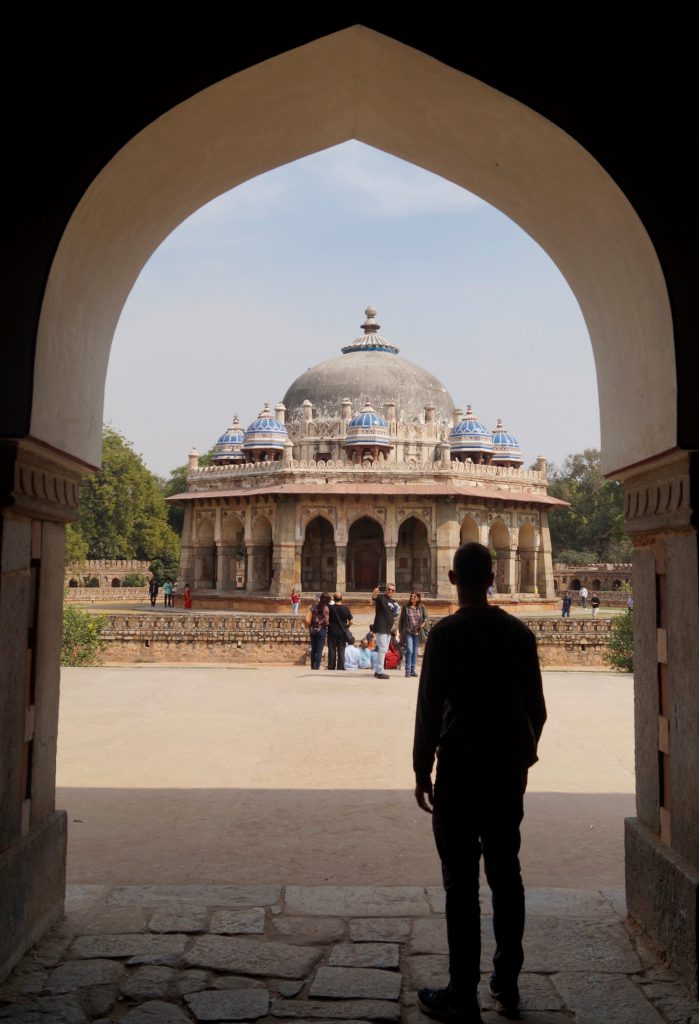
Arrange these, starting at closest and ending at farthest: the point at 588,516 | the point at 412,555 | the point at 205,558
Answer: the point at 412,555
the point at 205,558
the point at 588,516

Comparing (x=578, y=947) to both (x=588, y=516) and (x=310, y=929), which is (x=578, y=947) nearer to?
(x=310, y=929)

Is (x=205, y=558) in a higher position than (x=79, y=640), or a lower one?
higher

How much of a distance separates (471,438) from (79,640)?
22.9m

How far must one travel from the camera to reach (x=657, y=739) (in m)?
3.80

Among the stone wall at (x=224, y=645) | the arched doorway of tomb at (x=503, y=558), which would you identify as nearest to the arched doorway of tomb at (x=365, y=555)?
the arched doorway of tomb at (x=503, y=558)

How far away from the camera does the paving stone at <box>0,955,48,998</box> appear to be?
3180mm

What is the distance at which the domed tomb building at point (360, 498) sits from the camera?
101ft

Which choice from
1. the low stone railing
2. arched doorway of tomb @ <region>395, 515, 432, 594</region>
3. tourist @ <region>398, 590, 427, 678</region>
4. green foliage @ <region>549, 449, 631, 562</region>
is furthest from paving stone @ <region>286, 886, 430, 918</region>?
green foliage @ <region>549, 449, 631, 562</region>

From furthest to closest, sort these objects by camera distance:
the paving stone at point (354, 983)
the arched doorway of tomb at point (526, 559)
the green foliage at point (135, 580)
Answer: the green foliage at point (135, 580) → the arched doorway of tomb at point (526, 559) → the paving stone at point (354, 983)

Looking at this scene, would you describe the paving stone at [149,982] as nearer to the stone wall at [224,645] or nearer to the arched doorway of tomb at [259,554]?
the stone wall at [224,645]

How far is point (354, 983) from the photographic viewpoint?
323 cm

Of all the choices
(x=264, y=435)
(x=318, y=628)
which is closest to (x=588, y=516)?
(x=264, y=435)

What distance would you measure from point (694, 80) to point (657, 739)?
2705 mm

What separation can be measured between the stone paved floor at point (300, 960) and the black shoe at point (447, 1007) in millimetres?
57
